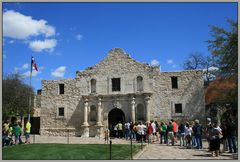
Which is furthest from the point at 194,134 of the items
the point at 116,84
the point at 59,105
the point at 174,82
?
the point at 59,105

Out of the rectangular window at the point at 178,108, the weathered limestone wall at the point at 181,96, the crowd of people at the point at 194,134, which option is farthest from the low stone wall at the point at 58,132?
the rectangular window at the point at 178,108

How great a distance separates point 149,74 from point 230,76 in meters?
7.04

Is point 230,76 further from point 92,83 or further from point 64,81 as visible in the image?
A: point 64,81

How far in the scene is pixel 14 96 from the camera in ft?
132

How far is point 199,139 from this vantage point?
17.8 meters

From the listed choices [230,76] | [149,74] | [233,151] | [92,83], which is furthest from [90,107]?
[233,151]

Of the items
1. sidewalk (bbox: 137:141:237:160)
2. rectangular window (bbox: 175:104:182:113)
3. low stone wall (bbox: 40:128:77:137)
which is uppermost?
rectangular window (bbox: 175:104:182:113)

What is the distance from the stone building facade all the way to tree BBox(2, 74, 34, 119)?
33.7ft

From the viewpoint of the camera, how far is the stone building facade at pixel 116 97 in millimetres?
27594

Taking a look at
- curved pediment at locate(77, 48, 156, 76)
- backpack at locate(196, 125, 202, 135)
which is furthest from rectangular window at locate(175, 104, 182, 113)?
backpack at locate(196, 125, 202, 135)

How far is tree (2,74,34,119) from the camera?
127 ft

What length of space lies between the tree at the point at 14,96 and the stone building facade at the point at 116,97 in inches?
404

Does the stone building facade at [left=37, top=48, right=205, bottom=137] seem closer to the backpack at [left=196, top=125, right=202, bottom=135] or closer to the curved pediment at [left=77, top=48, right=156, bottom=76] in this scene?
the curved pediment at [left=77, top=48, right=156, bottom=76]

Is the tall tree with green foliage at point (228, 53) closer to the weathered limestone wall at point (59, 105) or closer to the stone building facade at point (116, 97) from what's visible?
the stone building facade at point (116, 97)
